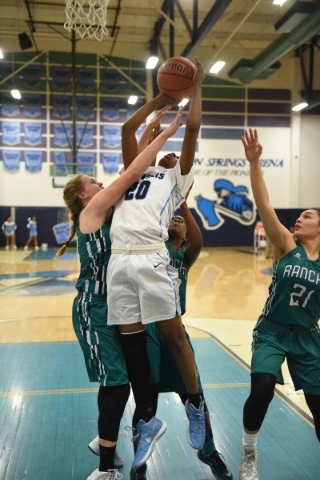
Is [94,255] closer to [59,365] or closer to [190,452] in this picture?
[190,452]

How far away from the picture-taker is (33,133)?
21.4 metres

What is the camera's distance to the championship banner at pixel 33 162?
843 inches

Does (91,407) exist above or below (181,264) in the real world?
below

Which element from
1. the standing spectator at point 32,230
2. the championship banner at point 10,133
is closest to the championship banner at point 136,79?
the championship banner at point 10,133

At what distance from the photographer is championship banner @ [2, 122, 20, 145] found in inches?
837

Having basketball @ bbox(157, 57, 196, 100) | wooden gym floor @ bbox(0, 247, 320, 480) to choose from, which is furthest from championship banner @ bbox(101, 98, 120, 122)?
basketball @ bbox(157, 57, 196, 100)

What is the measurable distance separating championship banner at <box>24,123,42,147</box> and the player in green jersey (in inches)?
767

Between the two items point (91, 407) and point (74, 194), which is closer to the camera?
point (74, 194)

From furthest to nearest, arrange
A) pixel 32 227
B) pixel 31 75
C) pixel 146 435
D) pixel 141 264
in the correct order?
pixel 31 75 < pixel 32 227 < pixel 146 435 < pixel 141 264

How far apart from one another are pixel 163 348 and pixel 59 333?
3.96 m

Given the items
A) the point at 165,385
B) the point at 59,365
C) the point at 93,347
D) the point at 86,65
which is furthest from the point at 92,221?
the point at 86,65

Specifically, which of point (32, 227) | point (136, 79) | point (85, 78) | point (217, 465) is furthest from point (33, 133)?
point (217, 465)

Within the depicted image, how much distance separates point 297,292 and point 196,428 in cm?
97

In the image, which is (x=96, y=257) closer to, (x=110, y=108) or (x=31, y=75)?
(x=110, y=108)
